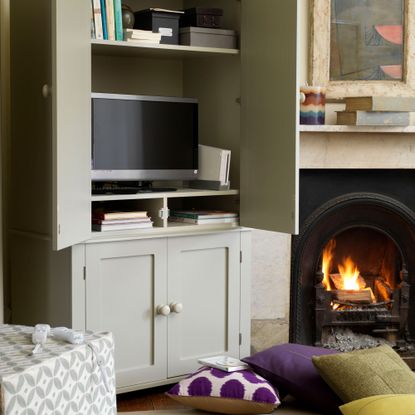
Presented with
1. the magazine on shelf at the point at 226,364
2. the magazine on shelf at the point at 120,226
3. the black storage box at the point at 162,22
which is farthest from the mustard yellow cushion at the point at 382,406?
the black storage box at the point at 162,22

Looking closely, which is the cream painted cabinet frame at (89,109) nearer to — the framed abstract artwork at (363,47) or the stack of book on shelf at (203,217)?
the stack of book on shelf at (203,217)

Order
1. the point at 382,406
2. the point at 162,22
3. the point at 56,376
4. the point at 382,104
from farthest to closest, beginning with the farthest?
the point at 382,104
the point at 162,22
the point at 382,406
the point at 56,376

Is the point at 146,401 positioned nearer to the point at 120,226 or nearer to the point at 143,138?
the point at 120,226

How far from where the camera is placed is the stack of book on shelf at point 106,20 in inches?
138

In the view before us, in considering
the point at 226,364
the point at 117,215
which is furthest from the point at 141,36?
the point at 226,364

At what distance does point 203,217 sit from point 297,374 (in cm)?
96

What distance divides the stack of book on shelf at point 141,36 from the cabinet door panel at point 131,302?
81 cm

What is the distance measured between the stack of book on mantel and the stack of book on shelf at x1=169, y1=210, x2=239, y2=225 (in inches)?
9.0

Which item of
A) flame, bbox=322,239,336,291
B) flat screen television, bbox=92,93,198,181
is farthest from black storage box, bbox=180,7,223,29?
flame, bbox=322,239,336,291

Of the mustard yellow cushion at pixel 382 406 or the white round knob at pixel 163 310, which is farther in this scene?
the white round knob at pixel 163 310

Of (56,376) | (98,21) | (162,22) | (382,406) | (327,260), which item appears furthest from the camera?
(327,260)

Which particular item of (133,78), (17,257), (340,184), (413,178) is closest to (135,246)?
(17,257)

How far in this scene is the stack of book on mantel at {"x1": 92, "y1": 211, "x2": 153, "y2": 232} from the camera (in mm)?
3568

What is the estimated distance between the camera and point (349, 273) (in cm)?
462
